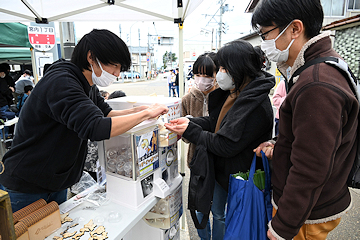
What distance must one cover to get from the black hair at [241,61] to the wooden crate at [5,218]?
1313mm

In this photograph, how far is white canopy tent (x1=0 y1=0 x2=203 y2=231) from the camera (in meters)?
2.42

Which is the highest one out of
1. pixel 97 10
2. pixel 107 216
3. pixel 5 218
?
pixel 97 10

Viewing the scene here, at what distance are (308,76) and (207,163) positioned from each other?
2.79ft

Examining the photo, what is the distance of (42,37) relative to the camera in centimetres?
408

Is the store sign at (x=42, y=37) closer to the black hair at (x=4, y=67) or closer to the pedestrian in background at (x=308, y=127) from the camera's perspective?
the black hair at (x=4, y=67)

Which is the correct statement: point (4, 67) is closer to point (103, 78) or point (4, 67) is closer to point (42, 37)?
point (42, 37)

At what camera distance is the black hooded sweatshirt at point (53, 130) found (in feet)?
3.39

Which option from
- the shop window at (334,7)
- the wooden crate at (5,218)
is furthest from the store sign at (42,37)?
the shop window at (334,7)

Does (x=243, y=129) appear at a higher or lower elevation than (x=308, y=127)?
lower

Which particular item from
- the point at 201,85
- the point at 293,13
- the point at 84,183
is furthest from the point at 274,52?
the point at 84,183

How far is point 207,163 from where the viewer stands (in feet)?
4.83

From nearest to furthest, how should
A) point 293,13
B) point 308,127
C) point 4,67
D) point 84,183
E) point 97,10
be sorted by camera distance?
point 308,127 → point 293,13 → point 84,183 → point 97,10 → point 4,67

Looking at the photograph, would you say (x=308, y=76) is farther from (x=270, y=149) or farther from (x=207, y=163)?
(x=207, y=163)

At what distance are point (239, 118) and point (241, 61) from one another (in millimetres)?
385
